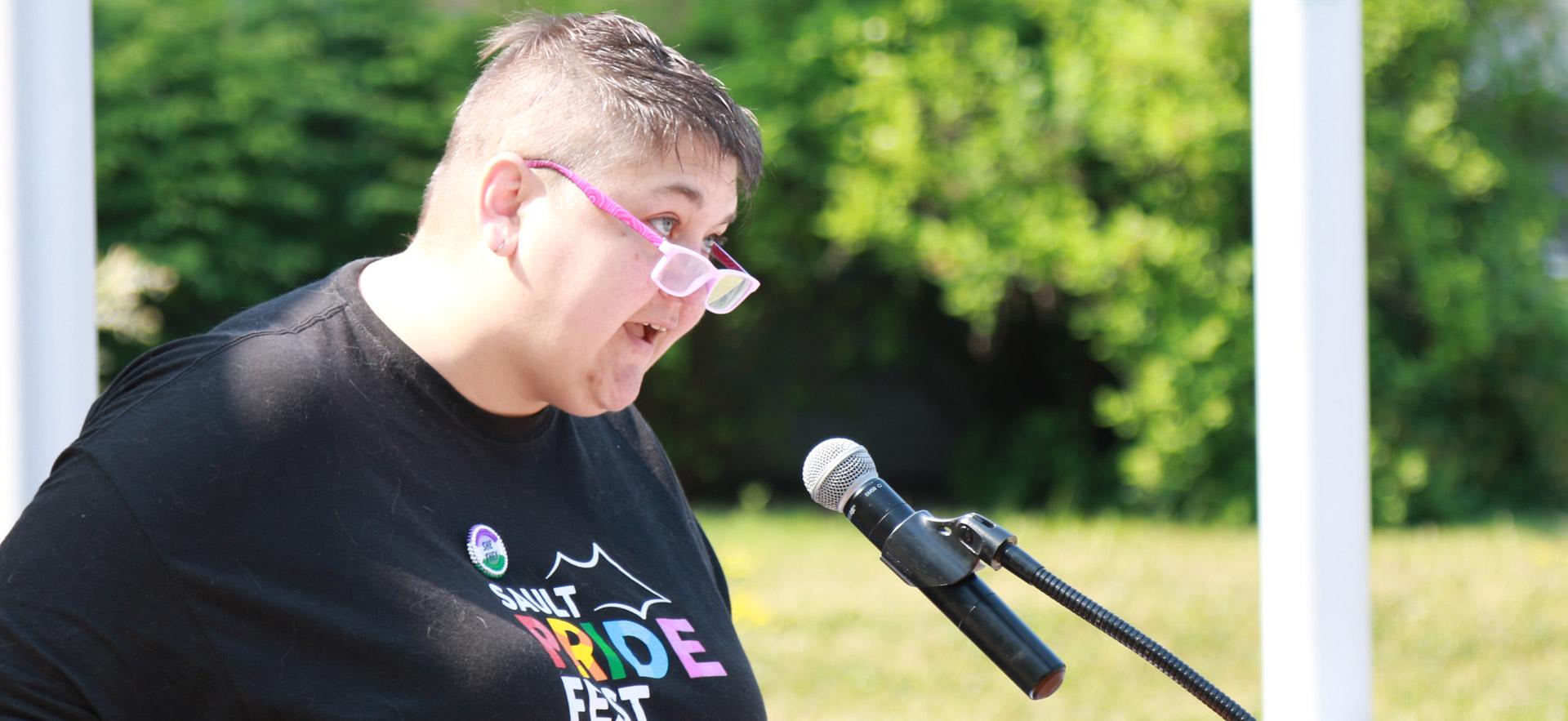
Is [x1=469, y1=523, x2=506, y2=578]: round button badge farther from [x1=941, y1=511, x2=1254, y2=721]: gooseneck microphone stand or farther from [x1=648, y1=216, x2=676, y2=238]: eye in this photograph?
[x1=941, y1=511, x2=1254, y2=721]: gooseneck microphone stand

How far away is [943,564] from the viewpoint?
5.96ft

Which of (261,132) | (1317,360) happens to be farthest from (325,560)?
(261,132)

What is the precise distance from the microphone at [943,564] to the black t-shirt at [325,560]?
36 centimetres

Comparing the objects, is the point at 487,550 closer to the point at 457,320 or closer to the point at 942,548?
the point at 457,320

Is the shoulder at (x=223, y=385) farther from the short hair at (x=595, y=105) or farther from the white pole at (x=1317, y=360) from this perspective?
the white pole at (x=1317, y=360)

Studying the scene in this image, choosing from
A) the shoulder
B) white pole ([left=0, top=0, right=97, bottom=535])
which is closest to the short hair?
the shoulder

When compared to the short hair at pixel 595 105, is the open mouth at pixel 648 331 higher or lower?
lower

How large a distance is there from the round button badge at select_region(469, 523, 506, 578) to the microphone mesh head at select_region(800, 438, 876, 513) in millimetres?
396

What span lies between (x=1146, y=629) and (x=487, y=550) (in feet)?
13.4

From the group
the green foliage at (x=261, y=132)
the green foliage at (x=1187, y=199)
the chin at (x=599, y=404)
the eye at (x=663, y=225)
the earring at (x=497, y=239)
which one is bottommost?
the chin at (x=599, y=404)

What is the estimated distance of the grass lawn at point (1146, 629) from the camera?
4906 mm

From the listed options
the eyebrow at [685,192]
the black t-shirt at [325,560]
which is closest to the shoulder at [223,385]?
the black t-shirt at [325,560]

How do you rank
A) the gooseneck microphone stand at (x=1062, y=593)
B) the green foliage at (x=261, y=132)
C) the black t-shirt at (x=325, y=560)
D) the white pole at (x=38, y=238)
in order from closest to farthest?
the black t-shirt at (x=325, y=560), the gooseneck microphone stand at (x=1062, y=593), the white pole at (x=38, y=238), the green foliage at (x=261, y=132)

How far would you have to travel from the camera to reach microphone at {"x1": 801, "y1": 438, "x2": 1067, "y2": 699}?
178 cm
